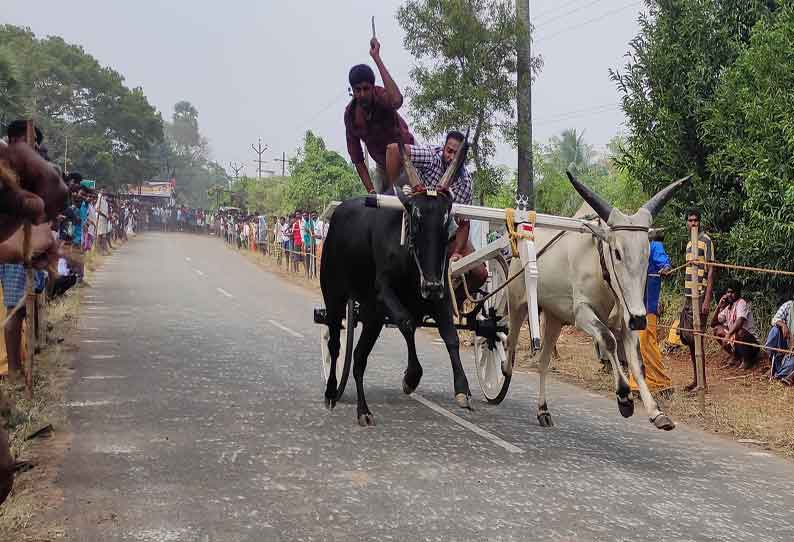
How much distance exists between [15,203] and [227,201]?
3034 inches

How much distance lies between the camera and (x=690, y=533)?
4.97 meters

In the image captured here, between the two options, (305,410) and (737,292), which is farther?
(737,292)

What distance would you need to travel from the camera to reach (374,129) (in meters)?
8.53

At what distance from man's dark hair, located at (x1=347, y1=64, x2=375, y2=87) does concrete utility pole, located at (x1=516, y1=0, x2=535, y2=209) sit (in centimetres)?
929

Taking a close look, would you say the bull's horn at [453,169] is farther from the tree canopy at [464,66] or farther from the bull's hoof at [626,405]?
the tree canopy at [464,66]

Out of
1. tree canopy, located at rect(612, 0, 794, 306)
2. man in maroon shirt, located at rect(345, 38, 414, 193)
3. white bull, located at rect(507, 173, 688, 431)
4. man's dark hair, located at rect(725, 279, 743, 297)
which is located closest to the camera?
white bull, located at rect(507, 173, 688, 431)

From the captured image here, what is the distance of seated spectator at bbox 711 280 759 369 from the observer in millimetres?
11188

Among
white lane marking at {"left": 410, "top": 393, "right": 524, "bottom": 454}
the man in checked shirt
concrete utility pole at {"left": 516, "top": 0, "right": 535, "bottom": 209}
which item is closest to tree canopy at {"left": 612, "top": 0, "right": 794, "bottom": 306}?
concrete utility pole at {"left": 516, "top": 0, "right": 535, "bottom": 209}

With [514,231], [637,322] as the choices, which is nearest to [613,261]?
[637,322]

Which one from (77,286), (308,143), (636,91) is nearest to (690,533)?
(636,91)

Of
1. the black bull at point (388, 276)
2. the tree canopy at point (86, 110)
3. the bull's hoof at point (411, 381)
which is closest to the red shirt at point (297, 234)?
the black bull at point (388, 276)

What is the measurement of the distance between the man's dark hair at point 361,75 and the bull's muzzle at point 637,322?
3.47 m

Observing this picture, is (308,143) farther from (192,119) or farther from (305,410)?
(192,119)

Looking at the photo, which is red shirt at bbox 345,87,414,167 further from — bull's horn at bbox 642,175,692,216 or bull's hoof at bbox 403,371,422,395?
bull's horn at bbox 642,175,692,216
